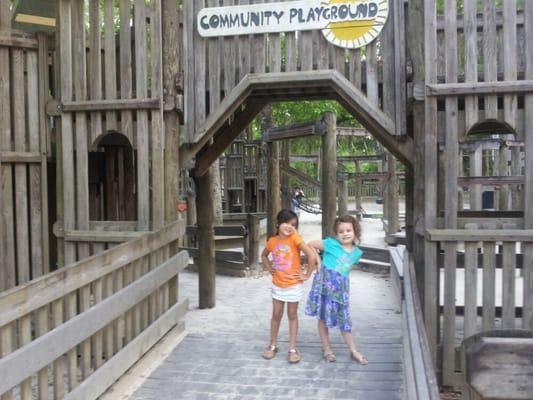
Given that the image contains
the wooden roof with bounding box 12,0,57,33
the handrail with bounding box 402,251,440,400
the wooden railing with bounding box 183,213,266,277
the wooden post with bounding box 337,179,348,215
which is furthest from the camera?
the wooden post with bounding box 337,179,348,215

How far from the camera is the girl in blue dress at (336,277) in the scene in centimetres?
496

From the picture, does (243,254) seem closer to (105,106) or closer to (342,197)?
(105,106)

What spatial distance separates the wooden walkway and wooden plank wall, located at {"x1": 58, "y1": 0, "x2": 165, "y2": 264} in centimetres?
148

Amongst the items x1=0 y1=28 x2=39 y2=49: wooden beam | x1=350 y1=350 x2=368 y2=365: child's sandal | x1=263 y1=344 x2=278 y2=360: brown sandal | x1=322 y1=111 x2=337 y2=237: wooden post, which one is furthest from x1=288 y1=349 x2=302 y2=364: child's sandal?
x1=322 y1=111 x2=337 y2=237: wooden post

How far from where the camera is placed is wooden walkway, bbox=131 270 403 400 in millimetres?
4520

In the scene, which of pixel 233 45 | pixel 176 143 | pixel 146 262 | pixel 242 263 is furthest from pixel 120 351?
pixel 242 263

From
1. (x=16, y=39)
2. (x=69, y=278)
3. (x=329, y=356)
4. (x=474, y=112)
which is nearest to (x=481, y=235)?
(x=474, y=112)

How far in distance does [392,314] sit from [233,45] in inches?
153

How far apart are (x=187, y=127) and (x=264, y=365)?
273cm

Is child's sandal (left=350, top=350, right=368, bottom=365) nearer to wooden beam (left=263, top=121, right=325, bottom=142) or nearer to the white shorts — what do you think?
the white shorts

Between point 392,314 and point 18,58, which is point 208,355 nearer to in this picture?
point 392,314

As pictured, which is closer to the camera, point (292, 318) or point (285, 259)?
point (285, 259)

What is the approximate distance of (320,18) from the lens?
5848mm

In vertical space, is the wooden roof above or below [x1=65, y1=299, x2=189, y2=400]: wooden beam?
above
